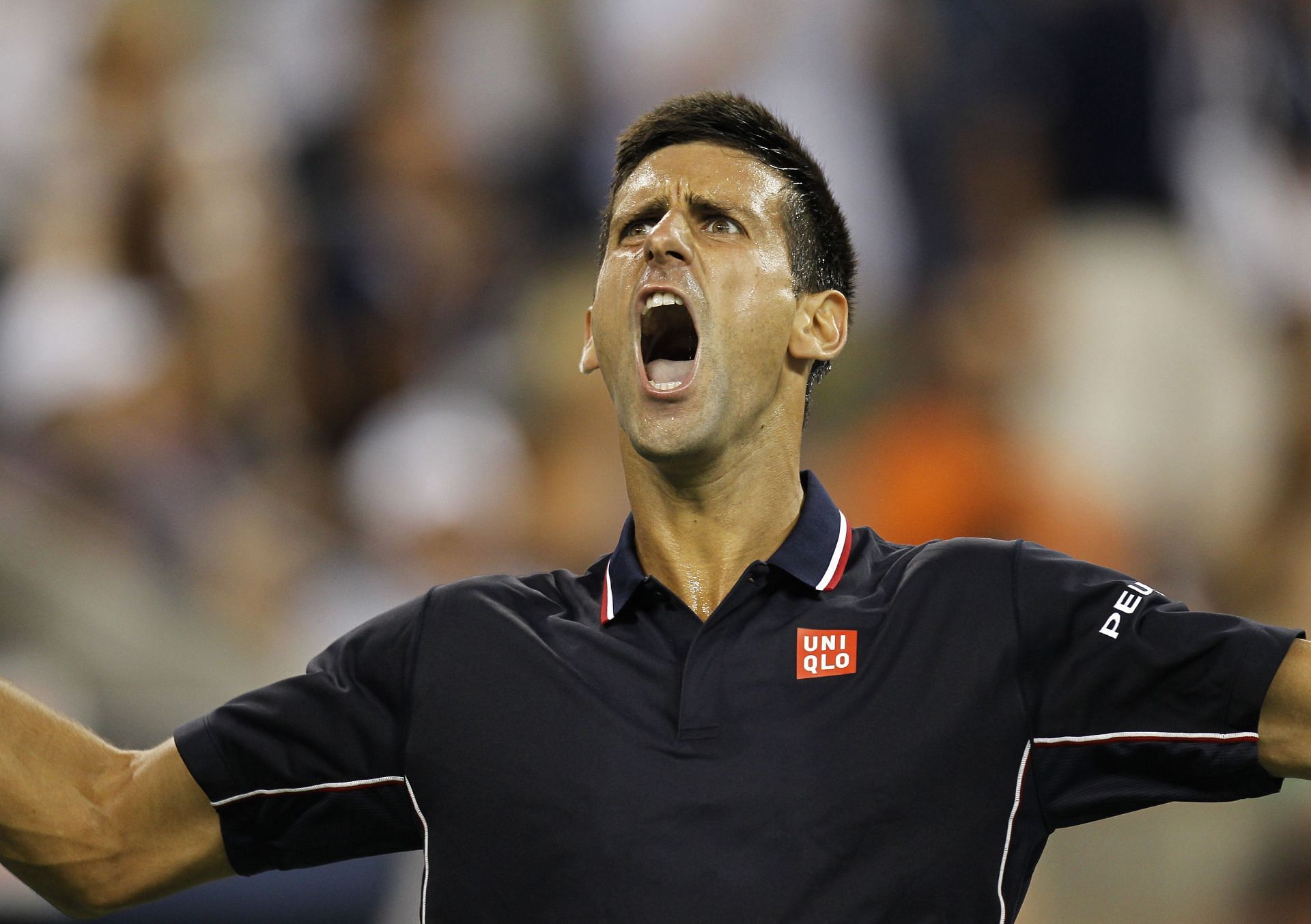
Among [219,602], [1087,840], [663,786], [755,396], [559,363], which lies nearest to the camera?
[663,786]

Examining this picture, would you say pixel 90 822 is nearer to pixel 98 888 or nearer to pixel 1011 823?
pixel 98 888

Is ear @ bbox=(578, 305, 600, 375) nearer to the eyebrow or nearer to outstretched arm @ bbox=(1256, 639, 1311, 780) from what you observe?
the eyebrow

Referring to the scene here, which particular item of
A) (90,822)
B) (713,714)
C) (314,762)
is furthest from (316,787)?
(713,714)

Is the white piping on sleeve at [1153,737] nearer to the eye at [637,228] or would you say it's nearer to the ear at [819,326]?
the ear at [819,326]

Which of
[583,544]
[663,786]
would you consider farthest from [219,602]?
[663,786]

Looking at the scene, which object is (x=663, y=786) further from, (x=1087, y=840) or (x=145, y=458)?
(x=145, y=458)

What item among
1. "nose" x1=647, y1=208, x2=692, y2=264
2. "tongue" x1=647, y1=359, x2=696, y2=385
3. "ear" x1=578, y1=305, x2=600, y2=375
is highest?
"nose" x1=647, y1=208, x2=692, y2=264

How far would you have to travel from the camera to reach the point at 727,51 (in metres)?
6.82

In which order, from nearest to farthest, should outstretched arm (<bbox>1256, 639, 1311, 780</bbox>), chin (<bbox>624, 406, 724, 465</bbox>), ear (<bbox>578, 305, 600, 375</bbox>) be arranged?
outstretched arm (<bbox>1256, 639, 1311, 780</bbox>) → chin (<bbox>624, 406, 724, 465</bbox>) → ear (<bbox>578, 305, 600, 375</bbox>)

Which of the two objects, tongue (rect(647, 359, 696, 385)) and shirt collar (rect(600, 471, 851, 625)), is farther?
tongue (rect(647, 359, 696, 385))

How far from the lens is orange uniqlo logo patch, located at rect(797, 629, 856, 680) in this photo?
8.20 feet

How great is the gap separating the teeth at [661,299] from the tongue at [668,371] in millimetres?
160

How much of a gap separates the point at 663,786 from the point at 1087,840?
2.48 meters

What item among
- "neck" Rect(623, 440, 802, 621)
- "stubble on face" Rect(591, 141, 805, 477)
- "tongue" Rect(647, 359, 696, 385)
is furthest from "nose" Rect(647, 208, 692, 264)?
"neck" Rect(623, 440, 802, 621)
